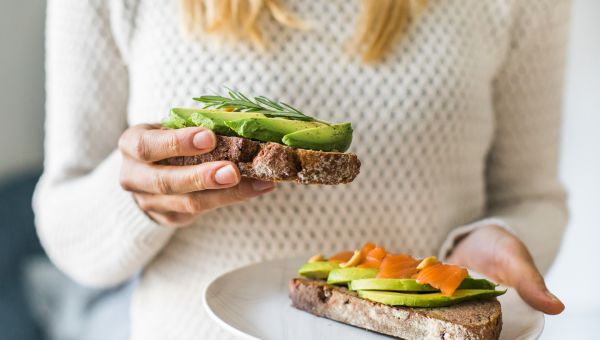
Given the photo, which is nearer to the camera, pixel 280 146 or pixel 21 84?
pixel 280 146

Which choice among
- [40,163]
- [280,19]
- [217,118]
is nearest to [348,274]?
[217,118]

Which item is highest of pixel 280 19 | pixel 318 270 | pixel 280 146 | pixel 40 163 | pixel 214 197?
pixel 280 19

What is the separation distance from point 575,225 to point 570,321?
1.23 feet

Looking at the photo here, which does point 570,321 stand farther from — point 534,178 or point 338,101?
point 338,101

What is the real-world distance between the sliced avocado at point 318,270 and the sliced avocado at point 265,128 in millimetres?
261

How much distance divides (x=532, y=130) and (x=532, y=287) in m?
0.59

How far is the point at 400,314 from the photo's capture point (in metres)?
0.90

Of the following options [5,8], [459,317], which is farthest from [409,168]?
[5,8]

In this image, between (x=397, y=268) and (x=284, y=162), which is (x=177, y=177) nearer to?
(x=284, y=162)

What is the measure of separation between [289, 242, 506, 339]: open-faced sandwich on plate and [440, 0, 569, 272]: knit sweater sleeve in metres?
0.43

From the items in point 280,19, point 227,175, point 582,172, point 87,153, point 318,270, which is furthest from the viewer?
point 582,172

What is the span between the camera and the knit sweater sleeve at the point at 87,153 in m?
1.24

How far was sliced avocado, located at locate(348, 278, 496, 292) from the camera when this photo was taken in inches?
35.9

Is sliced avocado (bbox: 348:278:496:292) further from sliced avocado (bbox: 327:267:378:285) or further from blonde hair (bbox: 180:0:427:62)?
blonde hair (bbox: 180:0:427:62)
